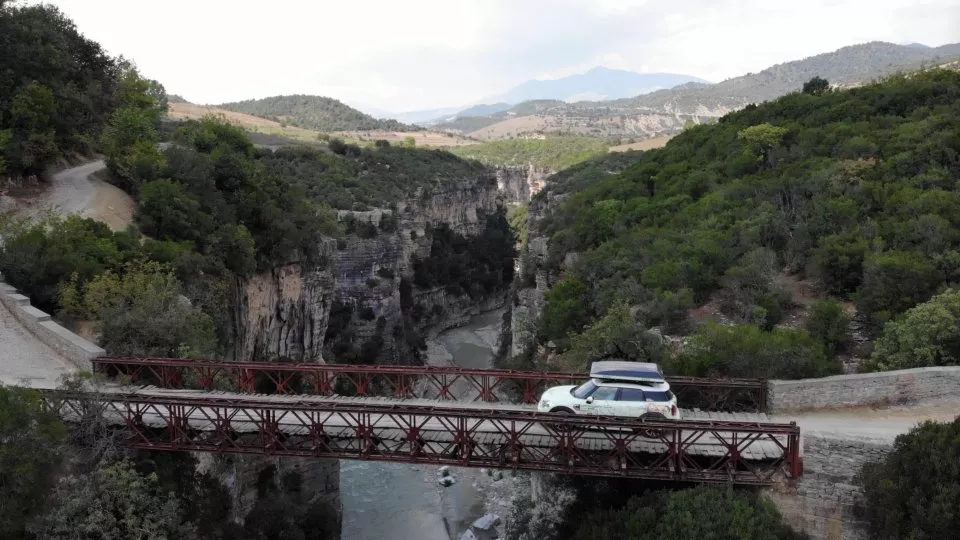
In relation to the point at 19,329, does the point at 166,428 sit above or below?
below

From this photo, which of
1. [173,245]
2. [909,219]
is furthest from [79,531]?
[909,219]

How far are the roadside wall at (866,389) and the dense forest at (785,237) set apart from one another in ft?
5.99

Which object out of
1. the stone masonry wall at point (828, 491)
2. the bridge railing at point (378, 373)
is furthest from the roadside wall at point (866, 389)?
the stone masonry wall at point (828, 491)

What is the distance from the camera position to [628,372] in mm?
14547

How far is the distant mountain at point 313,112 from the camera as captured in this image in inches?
5074

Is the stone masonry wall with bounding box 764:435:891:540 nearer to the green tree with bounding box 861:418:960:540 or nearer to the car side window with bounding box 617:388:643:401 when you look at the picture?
the green tree with bounding box 861:418:960:540

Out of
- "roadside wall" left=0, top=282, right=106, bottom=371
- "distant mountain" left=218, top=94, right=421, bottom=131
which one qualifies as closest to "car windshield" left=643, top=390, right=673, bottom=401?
"roadside wall" left=0, top=282, right=106, bottom=371

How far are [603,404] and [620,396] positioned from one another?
38 centimetres

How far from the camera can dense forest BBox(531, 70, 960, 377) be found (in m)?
20.0

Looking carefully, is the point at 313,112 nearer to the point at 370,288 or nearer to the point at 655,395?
the point at 370,288

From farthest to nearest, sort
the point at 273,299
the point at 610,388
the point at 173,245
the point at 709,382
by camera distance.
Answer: the point at 273,299 < the point at 173,245 < the point at 709,382 < the point at 610,388

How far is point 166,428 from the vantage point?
14352 millimetres

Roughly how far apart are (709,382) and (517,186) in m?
102

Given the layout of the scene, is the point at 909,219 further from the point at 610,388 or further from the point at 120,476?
the point at 120,476
